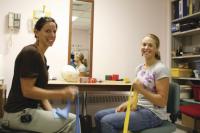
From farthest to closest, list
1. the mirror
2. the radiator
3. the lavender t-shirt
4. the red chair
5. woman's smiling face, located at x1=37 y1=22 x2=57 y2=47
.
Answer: the radiator < the mirror < the red chair < the lavender t-shirt < woman's smiling face, located at x1=37 y1=22 x2=57 y2=47

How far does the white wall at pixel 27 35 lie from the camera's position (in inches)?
118

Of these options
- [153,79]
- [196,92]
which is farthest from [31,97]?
[196,92]

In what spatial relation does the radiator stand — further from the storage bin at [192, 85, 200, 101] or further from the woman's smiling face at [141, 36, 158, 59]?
the woman's smiling face at [141, 36, 158, 59]

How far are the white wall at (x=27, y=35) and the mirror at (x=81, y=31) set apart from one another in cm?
7

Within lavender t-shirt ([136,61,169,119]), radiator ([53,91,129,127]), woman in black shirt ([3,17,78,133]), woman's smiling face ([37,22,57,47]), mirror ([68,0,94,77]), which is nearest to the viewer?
woman in black shirt ([3,17,78,133])

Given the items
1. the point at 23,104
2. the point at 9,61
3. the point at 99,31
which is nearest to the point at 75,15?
the point at 99,31

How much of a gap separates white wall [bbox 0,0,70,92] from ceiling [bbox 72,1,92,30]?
0.11 meters

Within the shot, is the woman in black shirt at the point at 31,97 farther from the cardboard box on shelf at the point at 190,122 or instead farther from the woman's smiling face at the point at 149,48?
the cardboard box on shelf at the point at 190,122

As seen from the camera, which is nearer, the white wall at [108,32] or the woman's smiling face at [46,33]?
the woman's smiling face at [46,33]

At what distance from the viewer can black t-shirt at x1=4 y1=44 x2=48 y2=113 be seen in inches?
52.3

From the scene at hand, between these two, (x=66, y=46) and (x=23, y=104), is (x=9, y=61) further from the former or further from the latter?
(x=23, y=104)

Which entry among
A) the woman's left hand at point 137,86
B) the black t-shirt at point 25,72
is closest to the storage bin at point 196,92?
the woman's left hand at point 137,86

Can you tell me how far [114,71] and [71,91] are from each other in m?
2.24

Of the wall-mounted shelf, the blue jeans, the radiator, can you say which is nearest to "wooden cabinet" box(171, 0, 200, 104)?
the wall-mounted shelf
